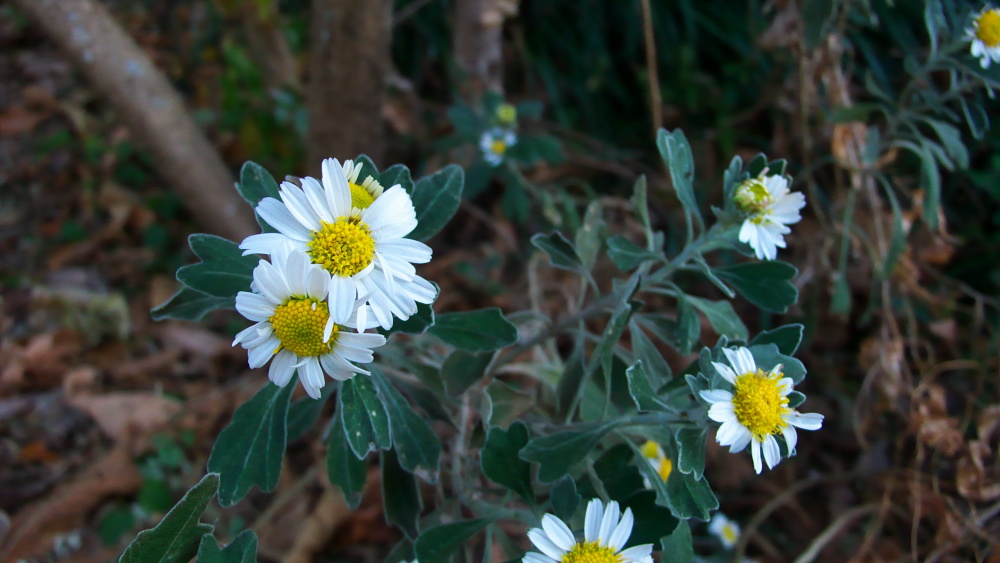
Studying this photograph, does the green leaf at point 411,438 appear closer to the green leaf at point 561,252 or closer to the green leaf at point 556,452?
the green leaf at point 556,452

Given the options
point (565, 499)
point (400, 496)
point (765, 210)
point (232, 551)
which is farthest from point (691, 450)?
point (232, 551)

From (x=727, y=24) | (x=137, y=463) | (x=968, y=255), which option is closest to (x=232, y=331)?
(x=137, y=463)

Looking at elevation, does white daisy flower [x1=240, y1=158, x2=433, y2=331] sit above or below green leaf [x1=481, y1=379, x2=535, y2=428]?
above

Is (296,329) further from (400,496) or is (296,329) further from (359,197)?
(400,496)

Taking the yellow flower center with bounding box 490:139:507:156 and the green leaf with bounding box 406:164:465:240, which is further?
the yellow flower center with bounding box 490:139:507:156

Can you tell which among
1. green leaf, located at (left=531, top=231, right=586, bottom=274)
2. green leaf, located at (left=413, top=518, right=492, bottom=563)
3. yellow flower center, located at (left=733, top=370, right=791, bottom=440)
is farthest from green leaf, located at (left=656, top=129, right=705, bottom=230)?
green leaf, located at (left=413, top=518, right=492, bottom=563)

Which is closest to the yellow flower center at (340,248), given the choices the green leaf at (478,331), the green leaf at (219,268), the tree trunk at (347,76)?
the green leaf at (219,268)

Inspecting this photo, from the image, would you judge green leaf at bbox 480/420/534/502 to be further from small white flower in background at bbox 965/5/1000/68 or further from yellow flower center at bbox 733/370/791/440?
small white flower in background at bbox 965/5/1000/68

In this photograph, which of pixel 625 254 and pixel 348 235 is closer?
pixel 348 235
